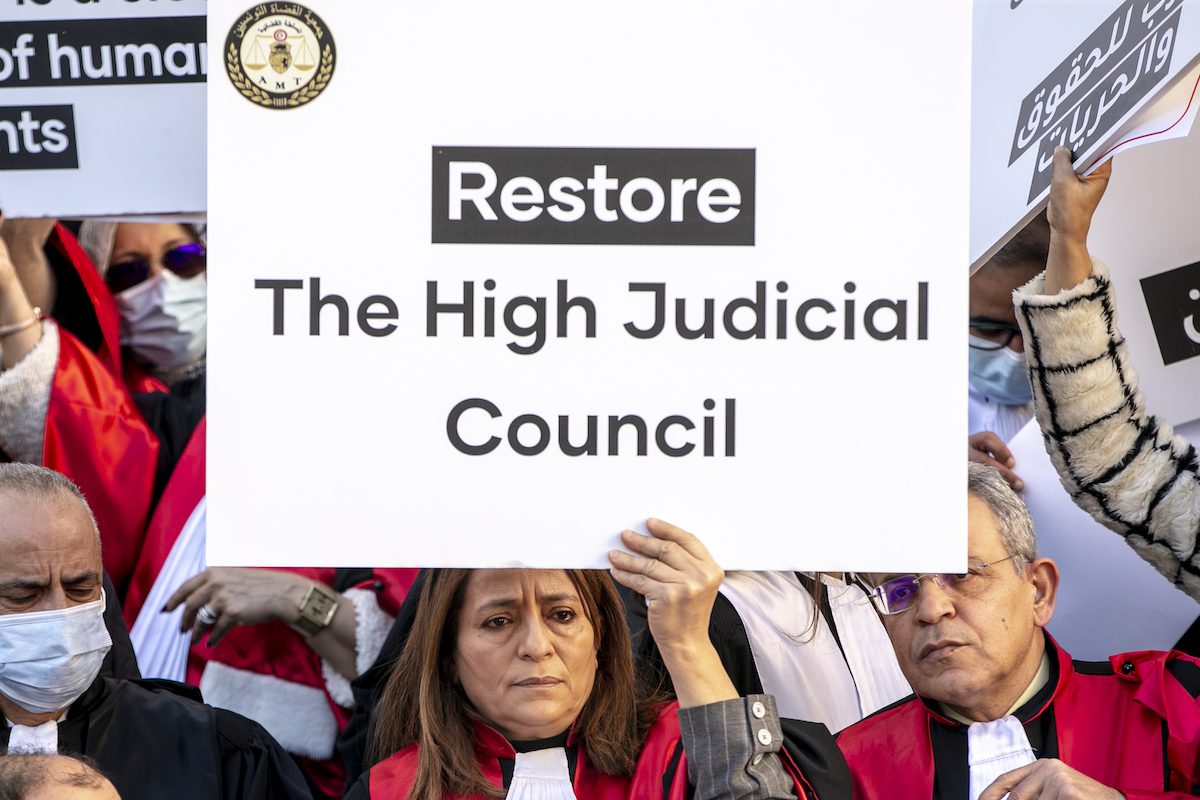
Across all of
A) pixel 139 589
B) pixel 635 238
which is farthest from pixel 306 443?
pixel 139 589

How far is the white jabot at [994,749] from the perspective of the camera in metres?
2.66

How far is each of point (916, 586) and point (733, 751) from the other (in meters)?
0.60

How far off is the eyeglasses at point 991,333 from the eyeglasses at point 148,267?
245 centimetres

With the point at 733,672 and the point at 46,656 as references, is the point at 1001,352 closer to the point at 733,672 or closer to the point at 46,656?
the point at 733,672

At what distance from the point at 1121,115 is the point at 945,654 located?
1.00 metres

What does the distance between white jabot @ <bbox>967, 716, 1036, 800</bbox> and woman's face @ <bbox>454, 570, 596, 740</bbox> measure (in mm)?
712

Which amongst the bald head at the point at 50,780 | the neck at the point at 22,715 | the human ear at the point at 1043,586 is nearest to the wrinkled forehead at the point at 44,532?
the neck at the point at 22,715

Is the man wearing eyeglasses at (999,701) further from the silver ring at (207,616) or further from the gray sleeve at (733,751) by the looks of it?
the silver ring at (207,616)

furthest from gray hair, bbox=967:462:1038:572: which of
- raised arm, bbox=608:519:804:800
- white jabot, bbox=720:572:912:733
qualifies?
raised arm, bbox=608:519:804:800

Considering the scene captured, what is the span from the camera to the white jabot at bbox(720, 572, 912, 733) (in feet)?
10.3

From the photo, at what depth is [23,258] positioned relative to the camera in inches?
171

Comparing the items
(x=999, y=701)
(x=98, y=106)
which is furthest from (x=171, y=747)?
(x=999, y=701)

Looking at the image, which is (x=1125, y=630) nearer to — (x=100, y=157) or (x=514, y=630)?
(x=514, y=630)

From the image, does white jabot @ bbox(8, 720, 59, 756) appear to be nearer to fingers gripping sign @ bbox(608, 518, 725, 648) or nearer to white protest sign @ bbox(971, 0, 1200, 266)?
fingers gripping sign @ bbox(608, 518, 725, 648)
